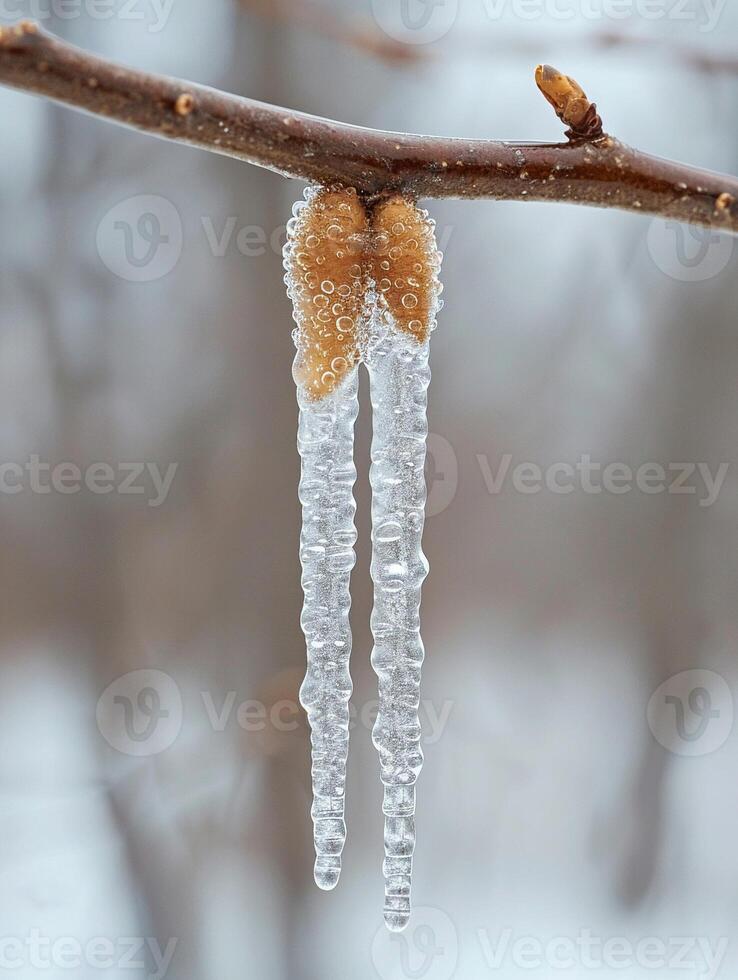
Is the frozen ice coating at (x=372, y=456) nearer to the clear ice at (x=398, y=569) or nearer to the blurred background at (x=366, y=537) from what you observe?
the clear ice at (x=398, y=569)

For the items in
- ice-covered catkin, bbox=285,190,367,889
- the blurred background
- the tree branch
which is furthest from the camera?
the blurred background

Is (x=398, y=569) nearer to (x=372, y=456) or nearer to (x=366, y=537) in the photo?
(x=372, y=456)

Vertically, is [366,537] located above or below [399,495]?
above

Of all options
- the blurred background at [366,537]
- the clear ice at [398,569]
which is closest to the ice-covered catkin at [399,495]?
the clear ice at [398,569]

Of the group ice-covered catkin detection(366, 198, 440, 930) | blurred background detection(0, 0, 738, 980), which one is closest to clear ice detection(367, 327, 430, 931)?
ice-covered catkin detection(366, 198, 440, 930)

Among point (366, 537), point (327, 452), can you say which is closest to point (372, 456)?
point (327, 452)

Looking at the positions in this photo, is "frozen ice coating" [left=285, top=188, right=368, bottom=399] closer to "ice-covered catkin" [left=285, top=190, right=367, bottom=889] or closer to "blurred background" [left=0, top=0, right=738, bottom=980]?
"ice-covered catkin" [left=285, top=190, right=367, bottom=889]

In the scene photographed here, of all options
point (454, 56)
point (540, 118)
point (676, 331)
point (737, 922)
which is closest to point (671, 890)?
point (737, 922)
